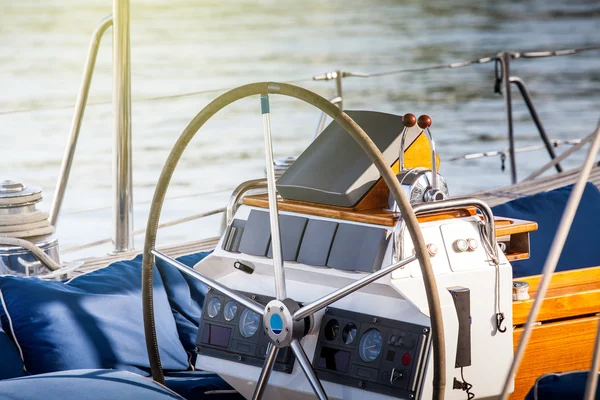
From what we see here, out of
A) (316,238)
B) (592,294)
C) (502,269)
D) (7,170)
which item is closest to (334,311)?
(316,238)

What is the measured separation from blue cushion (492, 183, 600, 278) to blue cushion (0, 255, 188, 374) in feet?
3.80

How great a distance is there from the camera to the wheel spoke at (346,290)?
171cm

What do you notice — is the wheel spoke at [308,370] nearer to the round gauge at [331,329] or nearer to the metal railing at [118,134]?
the round gauge at [331,329]

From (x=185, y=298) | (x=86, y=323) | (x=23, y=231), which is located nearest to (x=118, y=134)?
(x=23, y=231)

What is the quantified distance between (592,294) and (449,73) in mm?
11959

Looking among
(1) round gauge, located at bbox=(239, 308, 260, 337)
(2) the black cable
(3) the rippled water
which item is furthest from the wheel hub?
(3) the rippled water

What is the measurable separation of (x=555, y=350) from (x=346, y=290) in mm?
623

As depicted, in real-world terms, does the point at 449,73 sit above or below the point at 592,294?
above

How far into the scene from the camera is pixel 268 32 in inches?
756

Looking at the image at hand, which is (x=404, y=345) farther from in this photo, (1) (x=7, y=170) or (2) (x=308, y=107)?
(2) (x=308, y=107)

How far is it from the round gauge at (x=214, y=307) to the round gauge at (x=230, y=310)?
1.0 inches

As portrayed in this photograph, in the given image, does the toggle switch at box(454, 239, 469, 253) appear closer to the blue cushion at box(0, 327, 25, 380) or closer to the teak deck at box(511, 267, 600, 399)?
the teak deck at box(511, 267, 600, 399)

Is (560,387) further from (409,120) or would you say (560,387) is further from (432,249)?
(409,120)

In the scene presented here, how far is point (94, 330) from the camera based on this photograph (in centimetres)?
230
